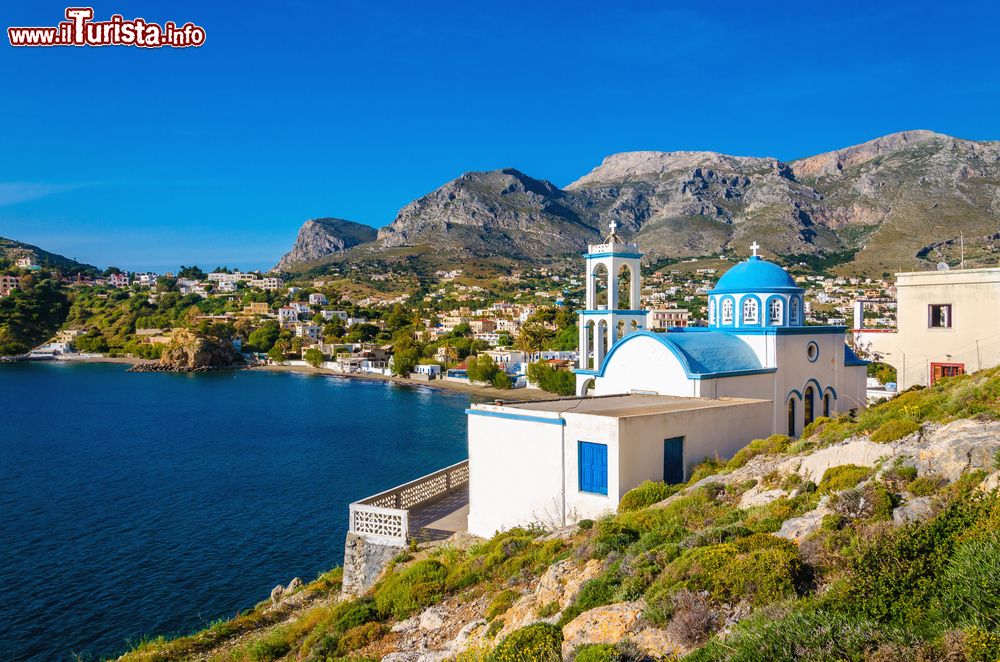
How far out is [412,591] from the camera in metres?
8.68

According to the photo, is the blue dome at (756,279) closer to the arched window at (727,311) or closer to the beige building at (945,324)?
the arched window at (727,311)

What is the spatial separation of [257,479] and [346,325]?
6887 cm

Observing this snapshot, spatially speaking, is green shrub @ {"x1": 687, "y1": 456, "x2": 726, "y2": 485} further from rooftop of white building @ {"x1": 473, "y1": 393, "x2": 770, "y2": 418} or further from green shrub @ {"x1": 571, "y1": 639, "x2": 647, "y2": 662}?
green shrub @ {"x1": 571, "y1": 639, "x2": 647, "y2": 662}

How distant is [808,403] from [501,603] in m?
13.0

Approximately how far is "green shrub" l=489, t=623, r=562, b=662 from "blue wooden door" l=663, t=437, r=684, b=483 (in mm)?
6383

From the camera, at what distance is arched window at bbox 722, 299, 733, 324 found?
17.9m

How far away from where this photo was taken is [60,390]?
61094 mm

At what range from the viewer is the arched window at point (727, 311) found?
17938 mm

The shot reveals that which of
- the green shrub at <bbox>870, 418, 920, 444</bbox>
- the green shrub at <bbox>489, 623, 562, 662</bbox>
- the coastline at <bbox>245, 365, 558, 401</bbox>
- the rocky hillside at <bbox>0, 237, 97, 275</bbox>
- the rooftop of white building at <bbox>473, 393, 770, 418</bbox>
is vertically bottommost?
the coastline at <bbox>245, 365, 558, 401</bbox>

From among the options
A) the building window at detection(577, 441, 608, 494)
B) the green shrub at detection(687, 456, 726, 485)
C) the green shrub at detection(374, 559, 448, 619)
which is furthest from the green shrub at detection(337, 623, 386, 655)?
the green shrub at detection(687, 456, 726, 485)

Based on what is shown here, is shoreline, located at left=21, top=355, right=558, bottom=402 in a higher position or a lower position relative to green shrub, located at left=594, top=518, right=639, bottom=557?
lower

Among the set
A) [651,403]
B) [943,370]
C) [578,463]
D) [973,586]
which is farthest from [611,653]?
[943,370]

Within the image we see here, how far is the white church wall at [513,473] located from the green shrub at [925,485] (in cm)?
588

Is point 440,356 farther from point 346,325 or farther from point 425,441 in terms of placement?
point 425,441
